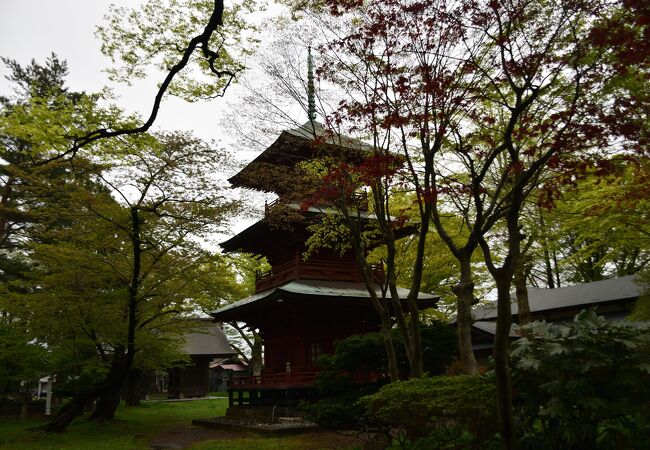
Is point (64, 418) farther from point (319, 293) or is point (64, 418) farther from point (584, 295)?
point (584, 295)

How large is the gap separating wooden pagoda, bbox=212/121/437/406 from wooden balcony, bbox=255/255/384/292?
0.01 m

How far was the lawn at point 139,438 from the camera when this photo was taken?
40.8 ft

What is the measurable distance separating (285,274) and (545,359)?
517 inches

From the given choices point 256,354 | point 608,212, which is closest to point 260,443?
point 608,212

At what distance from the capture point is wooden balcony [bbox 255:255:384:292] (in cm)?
1761

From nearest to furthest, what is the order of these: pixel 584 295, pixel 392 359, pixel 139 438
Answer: pixel 392 359 < pixel 139 438 < pixel 584 295

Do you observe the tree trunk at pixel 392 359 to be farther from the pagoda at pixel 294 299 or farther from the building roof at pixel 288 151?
the pagoda at pixel 294 299

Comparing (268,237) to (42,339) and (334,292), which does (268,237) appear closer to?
(334,292)

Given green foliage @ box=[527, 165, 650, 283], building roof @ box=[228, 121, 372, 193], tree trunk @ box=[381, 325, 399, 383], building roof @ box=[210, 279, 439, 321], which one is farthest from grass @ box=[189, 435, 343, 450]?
green foliage @ box=[527, 165, 650, 283]

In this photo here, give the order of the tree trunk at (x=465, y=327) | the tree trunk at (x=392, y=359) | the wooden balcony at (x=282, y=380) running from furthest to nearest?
the wooden balcony at (x=282, y=380) < the tree trunk at (x=465, y=327) < the tree trunk at (x=392, y=359)

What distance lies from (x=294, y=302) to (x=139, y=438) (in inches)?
267

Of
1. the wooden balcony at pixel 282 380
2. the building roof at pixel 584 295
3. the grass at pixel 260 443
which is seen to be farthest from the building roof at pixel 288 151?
the building roof at pixel 584 295

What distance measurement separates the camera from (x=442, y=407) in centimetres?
652

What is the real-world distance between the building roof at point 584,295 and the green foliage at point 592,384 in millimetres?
19150
